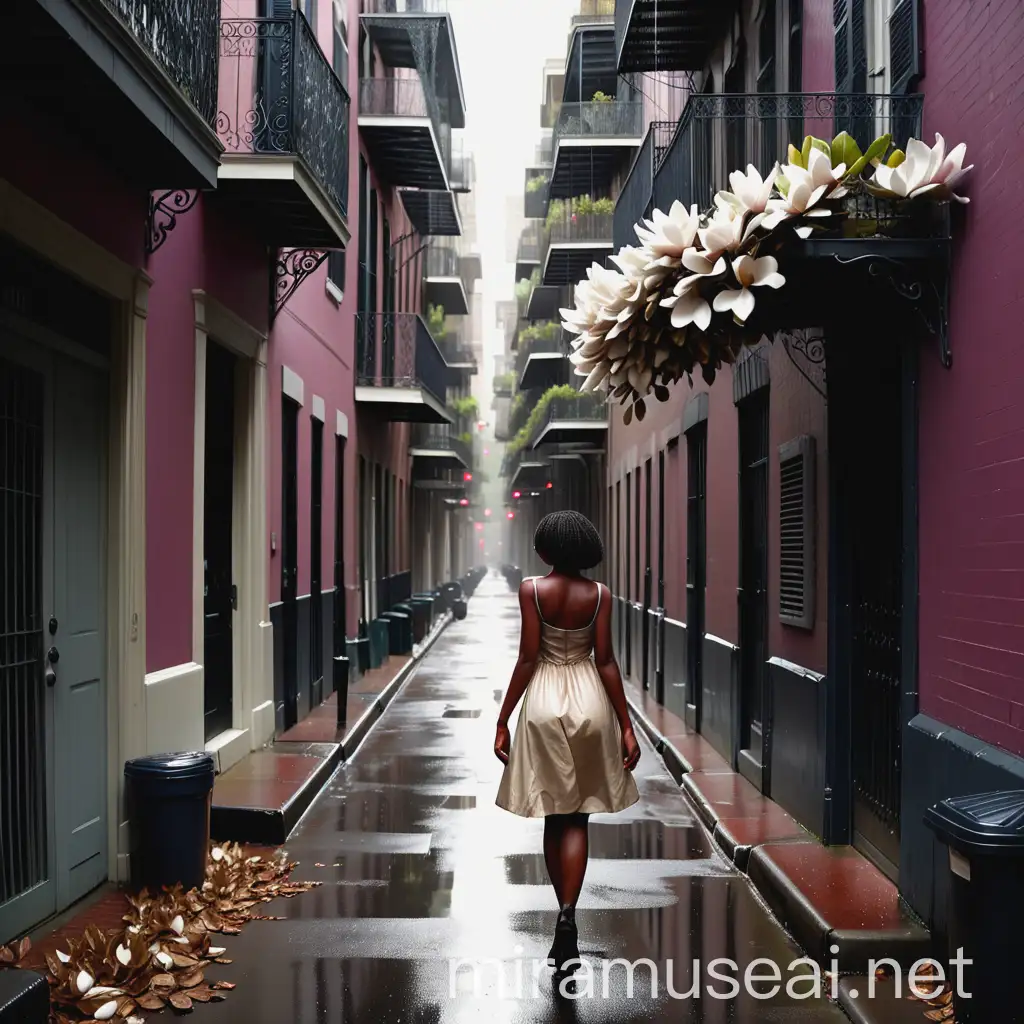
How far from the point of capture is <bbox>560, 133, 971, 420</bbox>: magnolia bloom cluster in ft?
19.9

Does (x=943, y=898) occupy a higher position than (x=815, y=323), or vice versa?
(x=815, y=323)

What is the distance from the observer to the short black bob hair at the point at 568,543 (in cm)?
625

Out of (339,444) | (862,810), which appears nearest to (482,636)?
(339,444)

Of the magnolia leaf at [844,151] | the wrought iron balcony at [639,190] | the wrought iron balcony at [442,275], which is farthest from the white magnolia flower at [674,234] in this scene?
the wrought iron balcony at [442,275]

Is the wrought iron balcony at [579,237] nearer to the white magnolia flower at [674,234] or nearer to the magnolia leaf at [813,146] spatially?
the magnolia leaf at [813,146]

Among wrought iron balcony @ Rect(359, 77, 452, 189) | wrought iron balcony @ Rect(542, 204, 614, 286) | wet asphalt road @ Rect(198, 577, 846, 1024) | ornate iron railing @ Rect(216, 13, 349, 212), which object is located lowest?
wet asphalt road @ Rect(198, 577, 846, 1024)

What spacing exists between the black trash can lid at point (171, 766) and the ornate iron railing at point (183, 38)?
3.45 meters

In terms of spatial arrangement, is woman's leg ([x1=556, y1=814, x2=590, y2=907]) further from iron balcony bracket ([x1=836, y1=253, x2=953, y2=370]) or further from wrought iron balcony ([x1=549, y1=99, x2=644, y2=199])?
wrought iron balcony ([x1=549, y1=99, x2=644, y2=199])

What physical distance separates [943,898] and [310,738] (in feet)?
25.0

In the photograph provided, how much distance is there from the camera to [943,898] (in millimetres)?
5746

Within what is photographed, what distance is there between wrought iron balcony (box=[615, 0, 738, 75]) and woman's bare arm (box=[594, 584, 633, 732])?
678 centimetres

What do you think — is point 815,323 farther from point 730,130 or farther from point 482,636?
point 482,636

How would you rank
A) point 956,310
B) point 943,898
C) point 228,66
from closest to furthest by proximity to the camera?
1. point 943,898
2. point 956,310
3. point 228,66

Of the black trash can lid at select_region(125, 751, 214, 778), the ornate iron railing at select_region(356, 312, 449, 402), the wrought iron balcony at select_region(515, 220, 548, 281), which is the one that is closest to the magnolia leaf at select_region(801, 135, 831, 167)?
the black trash can lid at select_region(125, 751, 214, 778)
